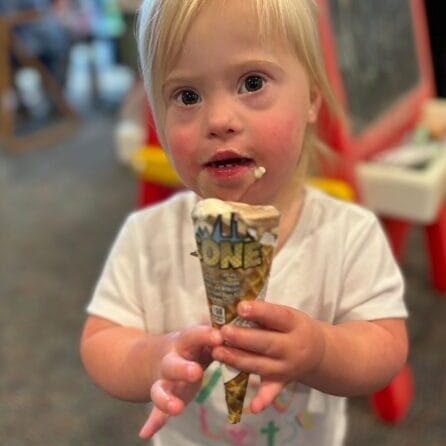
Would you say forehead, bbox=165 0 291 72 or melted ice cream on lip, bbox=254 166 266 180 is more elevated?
forehead, bbox=165 0 291 72

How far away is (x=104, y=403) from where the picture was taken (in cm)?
124

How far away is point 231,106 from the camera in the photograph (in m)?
0.51

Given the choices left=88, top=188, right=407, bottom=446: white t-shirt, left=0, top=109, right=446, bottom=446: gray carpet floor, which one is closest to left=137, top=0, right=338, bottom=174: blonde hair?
left=88, top=188, right=407, bottom=446: white t-shirt

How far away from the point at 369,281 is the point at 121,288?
245mm

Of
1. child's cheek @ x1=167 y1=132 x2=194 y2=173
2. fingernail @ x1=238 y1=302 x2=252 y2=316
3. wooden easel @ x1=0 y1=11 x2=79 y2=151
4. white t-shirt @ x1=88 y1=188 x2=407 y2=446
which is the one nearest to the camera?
fingernail @ x1=238 y1=302 x2=252 y2=316

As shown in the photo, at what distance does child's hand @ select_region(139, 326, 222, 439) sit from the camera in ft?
1.44

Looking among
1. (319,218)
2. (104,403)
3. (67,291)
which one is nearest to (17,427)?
(104,403)

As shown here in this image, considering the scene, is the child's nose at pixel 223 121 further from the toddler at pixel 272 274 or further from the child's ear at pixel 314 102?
the child's ear at pixel 314 102

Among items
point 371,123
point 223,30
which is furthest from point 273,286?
point 371,123

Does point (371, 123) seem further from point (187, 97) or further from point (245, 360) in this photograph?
point (245, 360)

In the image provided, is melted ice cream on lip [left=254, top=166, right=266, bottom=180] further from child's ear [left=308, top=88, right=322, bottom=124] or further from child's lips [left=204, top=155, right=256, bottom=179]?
child's ear [left=308, top=88, right=322, bottom=124]

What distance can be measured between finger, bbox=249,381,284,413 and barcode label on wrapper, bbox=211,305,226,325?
52mm

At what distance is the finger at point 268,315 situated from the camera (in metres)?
0.43

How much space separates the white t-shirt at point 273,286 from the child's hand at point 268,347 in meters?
0.16
